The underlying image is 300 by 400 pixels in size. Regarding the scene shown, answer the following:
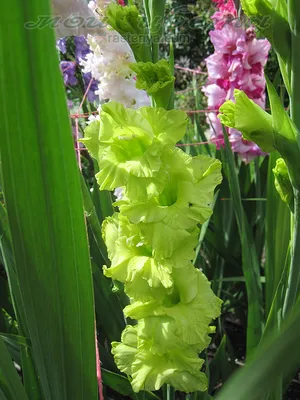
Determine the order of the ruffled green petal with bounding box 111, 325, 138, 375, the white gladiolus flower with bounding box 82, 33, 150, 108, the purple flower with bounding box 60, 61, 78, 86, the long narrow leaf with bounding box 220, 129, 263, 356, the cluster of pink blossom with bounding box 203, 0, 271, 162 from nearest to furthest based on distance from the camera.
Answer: the ruffled green petal with bounding box 111, 325, 138, 375
the long narrow leaf with bounding box 220, 129, 263, 356
the white gladiolus flower with bounding box 82, 33, 150, 108
the cluster of pink blossom with bounding box 203, 0, 271, 162
the purple flower with bounding box 60, 61, 78, 86

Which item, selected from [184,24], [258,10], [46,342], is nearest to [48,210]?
[46,342]

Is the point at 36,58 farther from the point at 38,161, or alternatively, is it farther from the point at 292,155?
the point at 292,155

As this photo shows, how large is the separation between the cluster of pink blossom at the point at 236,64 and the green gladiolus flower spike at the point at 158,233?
30.5 inches

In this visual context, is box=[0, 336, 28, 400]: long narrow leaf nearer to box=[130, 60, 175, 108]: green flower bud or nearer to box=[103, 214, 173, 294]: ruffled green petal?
box=[103, 214, 173, 294]: ruffled green petal

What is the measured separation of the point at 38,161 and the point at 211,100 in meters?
0.91

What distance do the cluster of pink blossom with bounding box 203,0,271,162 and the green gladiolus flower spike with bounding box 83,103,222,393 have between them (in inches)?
30.5

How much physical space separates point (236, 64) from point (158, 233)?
2.89 feet

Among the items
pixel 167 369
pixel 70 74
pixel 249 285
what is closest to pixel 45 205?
pixel 167 369

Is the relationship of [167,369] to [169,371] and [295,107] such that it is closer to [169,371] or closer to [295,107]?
[169,371]

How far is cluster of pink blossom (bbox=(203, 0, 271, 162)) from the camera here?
1172 mm

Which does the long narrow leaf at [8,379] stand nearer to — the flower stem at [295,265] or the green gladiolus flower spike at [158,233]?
the green gladiolus flower spike at [158,233]

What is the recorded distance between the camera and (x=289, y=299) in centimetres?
51

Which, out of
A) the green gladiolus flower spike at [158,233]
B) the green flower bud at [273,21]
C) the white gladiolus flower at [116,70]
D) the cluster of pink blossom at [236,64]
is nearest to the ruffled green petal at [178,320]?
the green gladiolus flower spike at [158,233]

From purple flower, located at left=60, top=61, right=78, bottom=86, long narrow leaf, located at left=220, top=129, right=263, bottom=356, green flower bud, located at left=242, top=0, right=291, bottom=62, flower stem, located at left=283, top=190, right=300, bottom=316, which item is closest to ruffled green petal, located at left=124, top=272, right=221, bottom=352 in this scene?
flower stem, located at left=283, top=190, right=300, bottom=316
